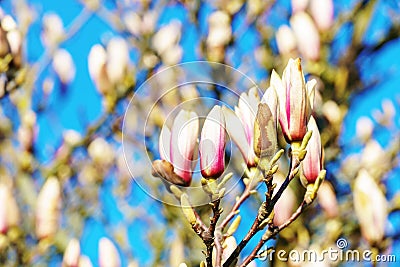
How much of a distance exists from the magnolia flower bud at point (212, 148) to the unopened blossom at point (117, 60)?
3.36 ft

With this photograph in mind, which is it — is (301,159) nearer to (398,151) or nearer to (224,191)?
(224,191)

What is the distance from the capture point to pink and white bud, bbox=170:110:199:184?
33.2 inches

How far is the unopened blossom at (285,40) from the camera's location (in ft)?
5.96

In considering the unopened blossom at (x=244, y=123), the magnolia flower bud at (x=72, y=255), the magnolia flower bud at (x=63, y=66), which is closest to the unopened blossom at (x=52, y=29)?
the magnolia flower bud at (x=63, y=66)

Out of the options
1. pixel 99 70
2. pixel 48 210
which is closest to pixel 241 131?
pixel 48 210

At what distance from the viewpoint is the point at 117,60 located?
188 centimetres

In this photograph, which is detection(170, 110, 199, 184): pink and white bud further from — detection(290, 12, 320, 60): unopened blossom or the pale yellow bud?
the pale yellow bud

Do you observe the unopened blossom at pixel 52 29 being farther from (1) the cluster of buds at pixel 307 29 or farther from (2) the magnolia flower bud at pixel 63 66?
(1) the cluster of buds at pixel 307 29

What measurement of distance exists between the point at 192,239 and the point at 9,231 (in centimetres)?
37

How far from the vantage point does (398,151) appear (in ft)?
5.90

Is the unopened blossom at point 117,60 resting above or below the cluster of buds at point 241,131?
above

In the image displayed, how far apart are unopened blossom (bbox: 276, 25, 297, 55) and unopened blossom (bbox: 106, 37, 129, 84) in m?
0.38

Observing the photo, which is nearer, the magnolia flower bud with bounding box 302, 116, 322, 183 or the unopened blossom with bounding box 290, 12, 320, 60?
the magnolia flower bud with bounding box 302, 116, 322, 183

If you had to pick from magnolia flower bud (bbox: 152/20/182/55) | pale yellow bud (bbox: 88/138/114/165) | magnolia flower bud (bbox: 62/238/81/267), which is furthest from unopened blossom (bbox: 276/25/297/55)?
magnolia flower bud (bbox: 62/238/81/267)
